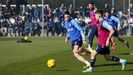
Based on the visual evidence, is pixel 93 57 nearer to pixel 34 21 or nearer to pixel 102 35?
pixel 102 35

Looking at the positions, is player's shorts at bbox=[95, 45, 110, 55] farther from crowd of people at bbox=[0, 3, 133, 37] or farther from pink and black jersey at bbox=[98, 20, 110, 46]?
crowd of people at bbox=[0, 3, 133, 37]

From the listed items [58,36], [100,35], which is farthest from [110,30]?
[58,36]

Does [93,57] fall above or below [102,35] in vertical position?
below

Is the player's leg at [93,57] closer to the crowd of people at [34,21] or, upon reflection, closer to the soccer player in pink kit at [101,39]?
the soccer player in pink kit at [101,39]

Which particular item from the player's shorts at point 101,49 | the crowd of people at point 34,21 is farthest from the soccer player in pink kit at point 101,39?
the crowd of people at point 34,21

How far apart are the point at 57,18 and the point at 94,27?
2011cm

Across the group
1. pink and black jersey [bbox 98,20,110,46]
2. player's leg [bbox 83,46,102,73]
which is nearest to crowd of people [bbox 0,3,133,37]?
pink and black jersey [bbox 98,20,110,46]

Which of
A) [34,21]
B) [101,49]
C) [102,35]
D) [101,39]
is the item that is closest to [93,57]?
[101,49]

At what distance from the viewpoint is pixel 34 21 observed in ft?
132

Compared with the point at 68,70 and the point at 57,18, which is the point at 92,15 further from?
the point at 57,18

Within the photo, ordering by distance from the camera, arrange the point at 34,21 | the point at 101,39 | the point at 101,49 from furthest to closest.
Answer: the point at 34,21 → the point at 101,39 → the point at 101,49

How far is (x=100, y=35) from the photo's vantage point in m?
14.6

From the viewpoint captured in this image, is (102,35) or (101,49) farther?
(102,35)

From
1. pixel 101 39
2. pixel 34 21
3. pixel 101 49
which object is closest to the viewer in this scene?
pixel 101 49
